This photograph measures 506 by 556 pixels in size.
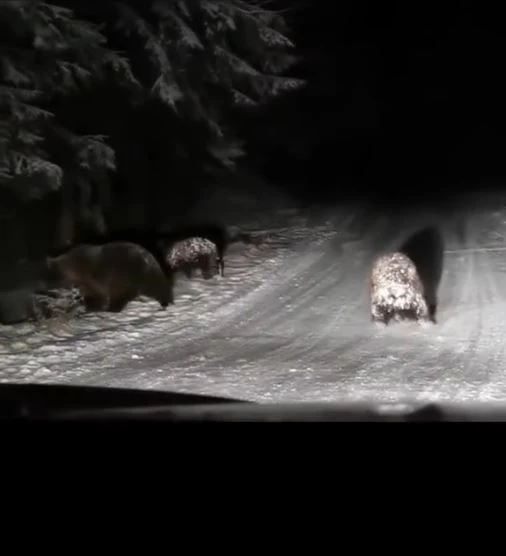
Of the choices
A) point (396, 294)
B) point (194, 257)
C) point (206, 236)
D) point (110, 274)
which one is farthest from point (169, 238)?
point (396, 294)

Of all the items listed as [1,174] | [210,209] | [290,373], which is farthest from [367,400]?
[210,209]

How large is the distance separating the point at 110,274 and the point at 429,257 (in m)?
3.88

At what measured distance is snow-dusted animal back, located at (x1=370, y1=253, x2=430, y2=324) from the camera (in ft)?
26.6

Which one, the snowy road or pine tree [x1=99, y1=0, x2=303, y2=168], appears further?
pine tree [x1=99, y1=0, x2=303, y2=168]

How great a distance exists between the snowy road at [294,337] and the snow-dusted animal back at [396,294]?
0.53 feet

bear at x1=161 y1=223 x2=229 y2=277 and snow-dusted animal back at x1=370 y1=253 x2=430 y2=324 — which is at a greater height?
bear at x1=161 y1=223 x2=229 y2=277

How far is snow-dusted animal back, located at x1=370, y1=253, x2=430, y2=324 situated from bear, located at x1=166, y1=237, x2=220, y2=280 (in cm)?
219

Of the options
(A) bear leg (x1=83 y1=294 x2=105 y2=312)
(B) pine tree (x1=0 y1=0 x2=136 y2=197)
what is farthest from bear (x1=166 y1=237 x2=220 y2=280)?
(B) pine tree (x1=0 y1=0 x2=136 y2=197)

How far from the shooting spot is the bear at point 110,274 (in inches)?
Result: 357

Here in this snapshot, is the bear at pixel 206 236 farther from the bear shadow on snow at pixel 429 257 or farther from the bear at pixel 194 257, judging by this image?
the bear shadow on snow at pixel 429 257

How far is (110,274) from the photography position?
9242 millimetres

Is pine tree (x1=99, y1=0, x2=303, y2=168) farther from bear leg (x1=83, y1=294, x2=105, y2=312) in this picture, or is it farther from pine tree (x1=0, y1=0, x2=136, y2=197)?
bear leg (x1=83, y1=294, x2=105, y2=312)

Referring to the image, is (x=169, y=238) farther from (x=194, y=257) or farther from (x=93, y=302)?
(x=93, y=302)

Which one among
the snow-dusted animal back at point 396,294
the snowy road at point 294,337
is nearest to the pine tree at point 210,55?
the snowy road at point 294,337
